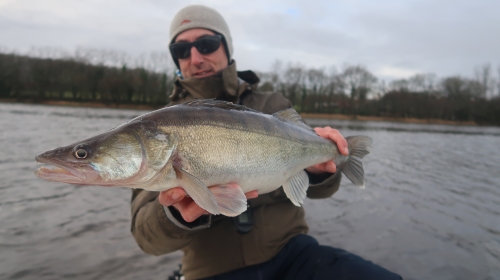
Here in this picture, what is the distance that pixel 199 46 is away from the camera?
3781 millimetres

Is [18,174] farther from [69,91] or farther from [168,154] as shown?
[69,91]

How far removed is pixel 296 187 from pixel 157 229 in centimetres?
124

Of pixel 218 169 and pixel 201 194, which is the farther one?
pixel 218 169

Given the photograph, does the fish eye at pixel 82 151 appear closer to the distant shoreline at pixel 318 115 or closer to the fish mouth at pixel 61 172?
the fish mouth at pixel 61 172

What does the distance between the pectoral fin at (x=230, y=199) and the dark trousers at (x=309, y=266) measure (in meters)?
1.19

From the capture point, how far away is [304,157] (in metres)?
2.68

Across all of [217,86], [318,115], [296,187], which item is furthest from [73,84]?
[296,187]

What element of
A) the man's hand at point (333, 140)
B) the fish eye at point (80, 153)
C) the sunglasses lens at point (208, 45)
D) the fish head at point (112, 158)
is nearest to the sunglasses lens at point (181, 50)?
the sunglasses lens at point (208, 45)

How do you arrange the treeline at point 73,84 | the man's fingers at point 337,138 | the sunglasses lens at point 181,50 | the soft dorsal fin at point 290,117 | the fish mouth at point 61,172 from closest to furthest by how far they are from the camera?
1. the fish mouth at point 61,172
2. the soft dorsal fin at point 290,117
3. the man's fingers at point 337,138
4. the sunglasses lens at point 181,50
5. the treeline at point 73,84

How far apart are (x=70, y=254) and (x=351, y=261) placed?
468 cm

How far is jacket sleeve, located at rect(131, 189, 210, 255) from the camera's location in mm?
2471

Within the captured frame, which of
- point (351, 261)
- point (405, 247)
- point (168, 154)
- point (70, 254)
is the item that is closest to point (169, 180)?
point (168, 154)

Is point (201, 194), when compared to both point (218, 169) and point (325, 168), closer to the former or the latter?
point (218, 169)

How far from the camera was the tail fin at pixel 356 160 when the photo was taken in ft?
10.0
